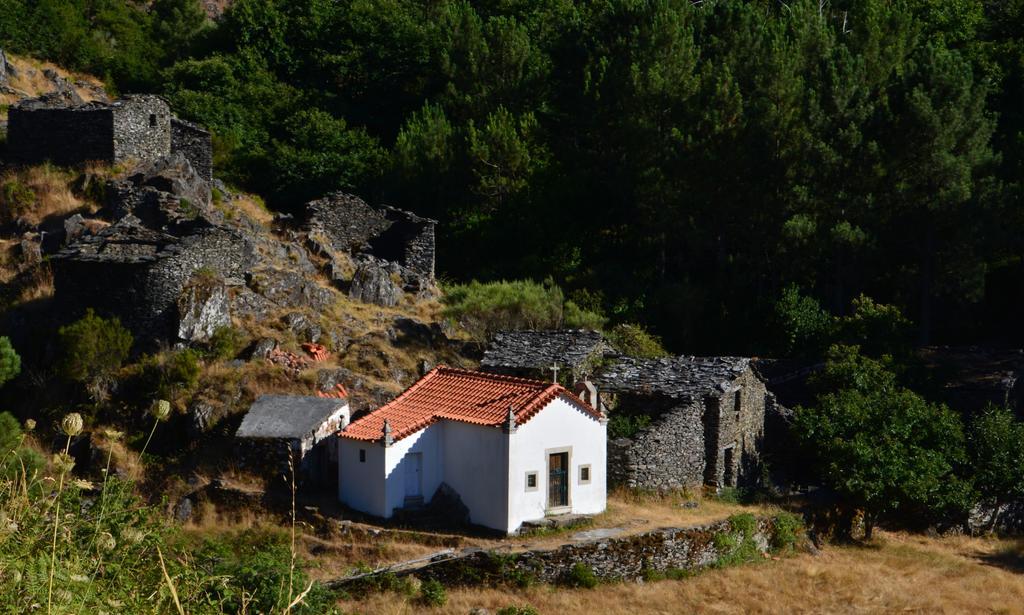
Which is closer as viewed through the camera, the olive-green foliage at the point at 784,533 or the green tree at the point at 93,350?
the olive-green foliage at the point at 784,533

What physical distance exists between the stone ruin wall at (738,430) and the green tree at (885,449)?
1235 millimetres

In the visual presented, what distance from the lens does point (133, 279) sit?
1103 inches

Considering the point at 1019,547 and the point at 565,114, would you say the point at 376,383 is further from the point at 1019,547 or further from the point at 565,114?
the point at 565,114

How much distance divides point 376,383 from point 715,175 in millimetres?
14915

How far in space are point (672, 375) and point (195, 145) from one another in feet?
59.4

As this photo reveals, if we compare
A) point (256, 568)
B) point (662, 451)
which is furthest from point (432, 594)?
point (662, 451)

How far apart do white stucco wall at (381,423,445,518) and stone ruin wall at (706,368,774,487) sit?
640cm

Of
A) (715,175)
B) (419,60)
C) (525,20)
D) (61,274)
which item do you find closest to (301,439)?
(61,274)

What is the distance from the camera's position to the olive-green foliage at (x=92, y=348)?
26625mm

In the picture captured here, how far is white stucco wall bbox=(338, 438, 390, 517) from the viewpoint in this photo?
23797mm

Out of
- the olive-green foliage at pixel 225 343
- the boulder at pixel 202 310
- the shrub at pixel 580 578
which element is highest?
the boulder at pixel 202 310

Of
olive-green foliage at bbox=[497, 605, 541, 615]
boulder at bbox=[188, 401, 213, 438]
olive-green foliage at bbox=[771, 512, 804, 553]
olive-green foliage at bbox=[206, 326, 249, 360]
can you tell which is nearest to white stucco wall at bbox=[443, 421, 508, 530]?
olive-green foliage at bbox=[497, 605, 541, 615]

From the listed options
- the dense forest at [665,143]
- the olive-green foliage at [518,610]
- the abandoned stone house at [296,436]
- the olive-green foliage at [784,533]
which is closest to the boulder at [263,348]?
the abandoned stone house at [296,436]

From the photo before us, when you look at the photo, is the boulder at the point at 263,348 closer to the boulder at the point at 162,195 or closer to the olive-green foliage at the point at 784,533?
the boulder at the point at 162,195
